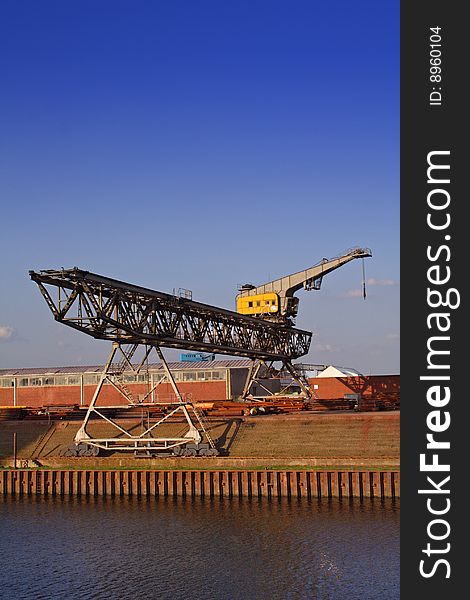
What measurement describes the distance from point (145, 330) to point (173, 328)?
2956 millimetres

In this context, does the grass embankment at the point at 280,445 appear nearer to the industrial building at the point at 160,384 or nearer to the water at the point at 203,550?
the water at the point at 203,550

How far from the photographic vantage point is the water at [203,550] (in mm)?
33375

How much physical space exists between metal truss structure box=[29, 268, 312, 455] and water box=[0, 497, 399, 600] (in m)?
9.15

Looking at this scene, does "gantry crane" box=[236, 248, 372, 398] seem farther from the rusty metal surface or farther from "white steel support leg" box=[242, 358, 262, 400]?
the rusty metal surface

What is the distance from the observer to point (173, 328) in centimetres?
6281

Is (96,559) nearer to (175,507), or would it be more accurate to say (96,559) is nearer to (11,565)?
(11,565)

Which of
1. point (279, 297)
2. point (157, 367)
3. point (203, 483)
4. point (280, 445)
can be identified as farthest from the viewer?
point (157, 367)

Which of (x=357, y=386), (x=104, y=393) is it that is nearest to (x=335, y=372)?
(x=357, y=386)

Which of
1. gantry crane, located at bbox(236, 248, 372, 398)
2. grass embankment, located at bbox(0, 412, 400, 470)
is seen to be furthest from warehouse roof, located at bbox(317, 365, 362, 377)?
grass embankment, located at bbox(0, 412, 400, 470)

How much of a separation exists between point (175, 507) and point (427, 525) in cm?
3558

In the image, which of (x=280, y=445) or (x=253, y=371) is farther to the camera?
(x=253, y=371)

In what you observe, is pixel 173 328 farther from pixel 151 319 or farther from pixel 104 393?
pixel 104 393

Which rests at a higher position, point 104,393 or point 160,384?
point 160,384

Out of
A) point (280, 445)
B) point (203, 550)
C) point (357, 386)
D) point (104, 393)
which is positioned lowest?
point (203, 550)
